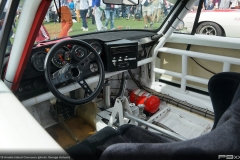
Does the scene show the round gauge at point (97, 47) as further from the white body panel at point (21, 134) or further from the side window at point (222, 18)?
the side window at point (222, 18)

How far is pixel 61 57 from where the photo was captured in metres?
1.84

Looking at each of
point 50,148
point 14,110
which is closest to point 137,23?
point 14,110

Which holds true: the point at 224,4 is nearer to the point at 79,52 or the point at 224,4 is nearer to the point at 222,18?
the point at 222,18

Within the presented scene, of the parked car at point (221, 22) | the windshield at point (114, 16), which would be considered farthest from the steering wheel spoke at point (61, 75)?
the parked car at point (221, 22)

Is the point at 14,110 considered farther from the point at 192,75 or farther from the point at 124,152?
the point at 192,75

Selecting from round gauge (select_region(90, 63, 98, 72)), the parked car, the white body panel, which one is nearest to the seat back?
the white body panel

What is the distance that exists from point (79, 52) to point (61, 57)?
17cm

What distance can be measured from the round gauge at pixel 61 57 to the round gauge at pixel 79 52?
63 millimetres

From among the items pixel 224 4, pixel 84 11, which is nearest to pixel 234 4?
pixel 224 4

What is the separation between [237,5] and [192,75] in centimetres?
243

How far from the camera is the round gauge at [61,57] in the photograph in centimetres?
181

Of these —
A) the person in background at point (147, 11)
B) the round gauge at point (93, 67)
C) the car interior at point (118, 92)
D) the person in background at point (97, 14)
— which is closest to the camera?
the car interior at point (118, 92)

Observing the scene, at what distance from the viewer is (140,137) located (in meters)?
1.31

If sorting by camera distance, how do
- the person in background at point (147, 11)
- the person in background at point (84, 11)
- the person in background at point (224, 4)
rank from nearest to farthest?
the person in background at point (147, 11), the person in background at point (84, 11), the person in background at point (224, 4)
